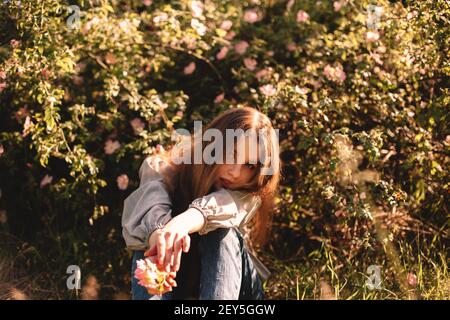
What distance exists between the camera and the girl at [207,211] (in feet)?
6.97

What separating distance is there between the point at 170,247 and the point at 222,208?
0.25 metres

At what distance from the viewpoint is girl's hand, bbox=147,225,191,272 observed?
1983 millimetres

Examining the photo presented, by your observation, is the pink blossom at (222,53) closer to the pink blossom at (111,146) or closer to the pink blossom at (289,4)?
the pink blossom at (289,4)

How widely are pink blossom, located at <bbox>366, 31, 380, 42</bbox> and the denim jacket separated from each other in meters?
1.01

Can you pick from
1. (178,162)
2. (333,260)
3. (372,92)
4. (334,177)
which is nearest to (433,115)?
(372,92)

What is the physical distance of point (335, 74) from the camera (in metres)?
2.91

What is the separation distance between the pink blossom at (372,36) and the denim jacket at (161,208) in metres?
1.01

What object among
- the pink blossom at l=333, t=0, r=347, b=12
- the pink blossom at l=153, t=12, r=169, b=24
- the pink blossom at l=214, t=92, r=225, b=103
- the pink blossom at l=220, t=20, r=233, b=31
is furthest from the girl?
the pink blossom at l=333, t=0, r=347, b=12

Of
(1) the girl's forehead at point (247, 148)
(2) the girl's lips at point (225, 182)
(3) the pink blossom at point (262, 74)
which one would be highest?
(3) the pink blossom at point (262, 74)

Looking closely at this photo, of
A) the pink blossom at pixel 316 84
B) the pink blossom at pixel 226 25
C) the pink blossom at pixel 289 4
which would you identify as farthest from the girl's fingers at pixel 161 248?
the pink blossom at pixel 289 4

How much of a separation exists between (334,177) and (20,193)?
59.0 inches

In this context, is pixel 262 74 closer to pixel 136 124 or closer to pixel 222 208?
pixel 136 124

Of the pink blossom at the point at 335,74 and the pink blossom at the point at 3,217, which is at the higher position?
the pink blossom at the point at 335,74
